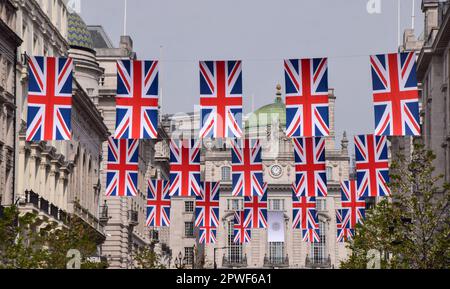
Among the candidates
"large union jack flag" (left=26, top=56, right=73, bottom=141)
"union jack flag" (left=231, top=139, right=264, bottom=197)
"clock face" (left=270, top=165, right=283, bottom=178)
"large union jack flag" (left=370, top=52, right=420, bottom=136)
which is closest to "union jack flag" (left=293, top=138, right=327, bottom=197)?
"union jack flag" (left=231, top=139, right=264, bottom=197)

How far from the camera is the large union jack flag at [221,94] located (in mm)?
45781

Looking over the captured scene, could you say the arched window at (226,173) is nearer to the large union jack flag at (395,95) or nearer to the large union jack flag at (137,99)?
the large union jack flag at (137,99)

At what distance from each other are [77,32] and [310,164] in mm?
37238

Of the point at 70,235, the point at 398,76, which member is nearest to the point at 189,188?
the point at 70,235

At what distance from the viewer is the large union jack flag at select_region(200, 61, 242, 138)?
4578 centimetres

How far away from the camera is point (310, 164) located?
62.0m

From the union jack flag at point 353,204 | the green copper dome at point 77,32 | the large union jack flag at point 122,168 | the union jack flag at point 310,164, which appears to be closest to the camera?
the large union jack flag at point 122,168

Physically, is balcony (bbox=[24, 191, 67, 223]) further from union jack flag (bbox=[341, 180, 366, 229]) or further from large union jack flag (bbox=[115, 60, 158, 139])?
large union jack flag (bbox=[115, 60, 158, 139])

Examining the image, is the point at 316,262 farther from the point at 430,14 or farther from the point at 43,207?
the point at 43,207

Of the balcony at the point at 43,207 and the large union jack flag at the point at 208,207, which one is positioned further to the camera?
the large union jack flag at the point at 208,207

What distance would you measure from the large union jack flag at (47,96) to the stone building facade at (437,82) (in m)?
33.1

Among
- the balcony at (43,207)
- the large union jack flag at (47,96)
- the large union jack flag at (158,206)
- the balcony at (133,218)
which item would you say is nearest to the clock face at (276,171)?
the balcony at (133,218)

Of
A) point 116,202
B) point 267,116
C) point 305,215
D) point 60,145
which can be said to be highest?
point 267,116

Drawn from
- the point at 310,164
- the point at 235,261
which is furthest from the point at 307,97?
the point at 235,261
